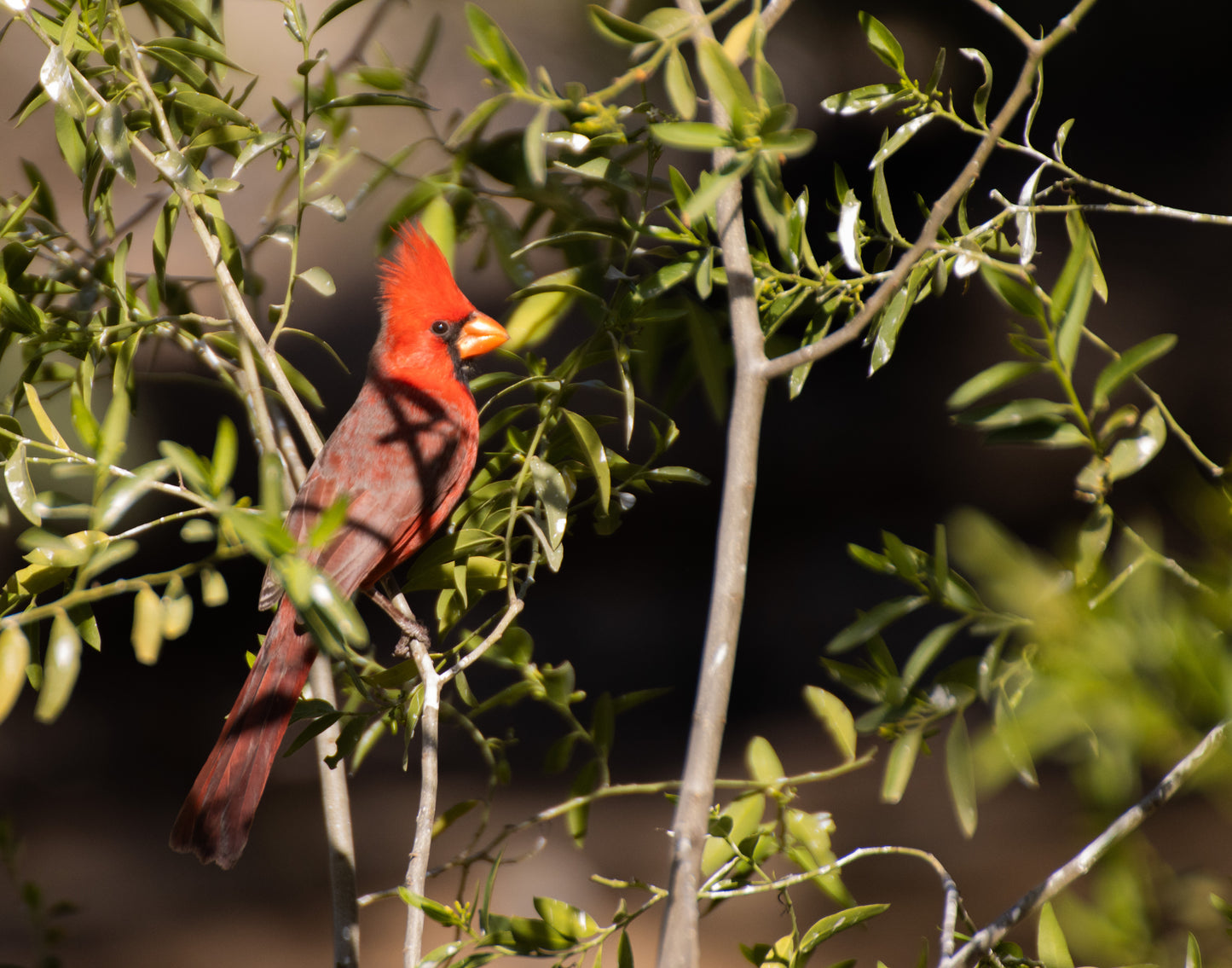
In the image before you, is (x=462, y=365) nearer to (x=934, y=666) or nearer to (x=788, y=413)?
(x=788, y=413)

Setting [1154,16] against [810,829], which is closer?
[810,829]

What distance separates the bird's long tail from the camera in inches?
43.5

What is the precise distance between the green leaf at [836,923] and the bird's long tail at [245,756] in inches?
22.1

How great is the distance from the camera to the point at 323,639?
553mm

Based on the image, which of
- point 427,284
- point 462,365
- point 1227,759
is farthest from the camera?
point 462,365

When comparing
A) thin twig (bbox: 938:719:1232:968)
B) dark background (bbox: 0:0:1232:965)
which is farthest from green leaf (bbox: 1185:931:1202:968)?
dark background (bbox: 0:0:1232:965)

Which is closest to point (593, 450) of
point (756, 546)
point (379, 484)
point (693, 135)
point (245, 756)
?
point (693, 135)

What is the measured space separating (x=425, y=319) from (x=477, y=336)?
88mm

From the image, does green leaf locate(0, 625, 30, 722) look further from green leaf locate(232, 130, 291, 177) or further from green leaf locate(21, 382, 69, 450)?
green leaf locate(232, 130, 291, 177)

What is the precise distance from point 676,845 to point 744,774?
7.90 feet

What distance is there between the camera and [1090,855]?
1.80ft

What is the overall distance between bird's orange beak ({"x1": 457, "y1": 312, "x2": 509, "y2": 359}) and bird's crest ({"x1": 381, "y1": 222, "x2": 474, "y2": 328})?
2 cm

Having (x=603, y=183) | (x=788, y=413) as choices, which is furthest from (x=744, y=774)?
(x=603, y=183)

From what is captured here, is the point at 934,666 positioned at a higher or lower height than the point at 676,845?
lower
